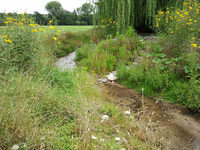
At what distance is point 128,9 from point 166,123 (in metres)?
5.55

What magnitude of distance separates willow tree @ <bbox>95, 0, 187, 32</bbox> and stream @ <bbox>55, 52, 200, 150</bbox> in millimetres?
4153

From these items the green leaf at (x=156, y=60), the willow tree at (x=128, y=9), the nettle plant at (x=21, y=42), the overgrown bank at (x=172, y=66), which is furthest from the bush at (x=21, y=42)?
the willow tree at (x=128, y=9)

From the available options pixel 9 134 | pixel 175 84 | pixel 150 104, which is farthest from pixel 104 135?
pixel 175 84

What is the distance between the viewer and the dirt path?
2.36m

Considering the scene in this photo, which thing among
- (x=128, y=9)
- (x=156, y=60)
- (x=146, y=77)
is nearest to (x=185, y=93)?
(x=146, y=77)

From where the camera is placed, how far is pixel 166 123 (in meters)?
2.97

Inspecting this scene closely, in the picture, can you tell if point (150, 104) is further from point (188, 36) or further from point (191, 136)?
point (188, 36)

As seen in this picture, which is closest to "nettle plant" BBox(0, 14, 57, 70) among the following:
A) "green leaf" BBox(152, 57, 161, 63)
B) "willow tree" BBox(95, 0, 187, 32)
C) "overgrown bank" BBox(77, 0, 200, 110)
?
"overgrown bank" BBox(77, 0, 200, 110)

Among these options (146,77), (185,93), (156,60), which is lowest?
(185,93)

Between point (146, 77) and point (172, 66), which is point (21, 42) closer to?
point (146, 77)

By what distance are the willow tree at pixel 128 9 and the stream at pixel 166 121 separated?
415 cm

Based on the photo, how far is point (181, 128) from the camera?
2.83m

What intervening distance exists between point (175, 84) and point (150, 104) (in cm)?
86

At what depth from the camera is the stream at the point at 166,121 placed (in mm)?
2383
